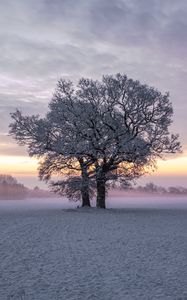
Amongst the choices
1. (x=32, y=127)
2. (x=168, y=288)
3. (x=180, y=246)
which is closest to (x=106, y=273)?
(x=168, y=288)

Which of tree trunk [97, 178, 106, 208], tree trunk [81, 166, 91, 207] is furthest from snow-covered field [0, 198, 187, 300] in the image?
tree trunk [97, 178, 106, 208]

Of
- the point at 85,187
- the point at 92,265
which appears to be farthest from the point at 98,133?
the point at 92,265

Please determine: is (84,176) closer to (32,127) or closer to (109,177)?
(109,177)

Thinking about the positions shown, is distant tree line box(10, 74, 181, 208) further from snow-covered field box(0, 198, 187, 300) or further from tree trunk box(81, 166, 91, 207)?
snow-covered field box(0, 198, 187, 300)

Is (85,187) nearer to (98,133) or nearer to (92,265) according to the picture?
(98,133)

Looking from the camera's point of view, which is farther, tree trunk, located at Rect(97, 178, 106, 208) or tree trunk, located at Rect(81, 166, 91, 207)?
tree trunk, located at Rect(97, 178, 106, 208)

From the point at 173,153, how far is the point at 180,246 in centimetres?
2662

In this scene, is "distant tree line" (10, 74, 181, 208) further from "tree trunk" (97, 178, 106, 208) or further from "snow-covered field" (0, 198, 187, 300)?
"snow-covered field" (0, 198, 187, 300)

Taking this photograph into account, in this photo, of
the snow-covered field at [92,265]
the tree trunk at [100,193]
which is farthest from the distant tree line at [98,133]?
the snow-covered field at [92,265]

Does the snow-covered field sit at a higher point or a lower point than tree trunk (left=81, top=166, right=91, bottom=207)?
lower

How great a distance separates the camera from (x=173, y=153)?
46156 mm

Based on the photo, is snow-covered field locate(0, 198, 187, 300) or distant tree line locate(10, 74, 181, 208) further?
distant tree line locate(10, 74, 181, 208)

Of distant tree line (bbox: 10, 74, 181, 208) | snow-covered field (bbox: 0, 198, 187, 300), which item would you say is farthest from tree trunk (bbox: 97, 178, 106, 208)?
snow-covered field (bbox: 0, 198, 187, 300)

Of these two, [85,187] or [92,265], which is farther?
[85,187]
